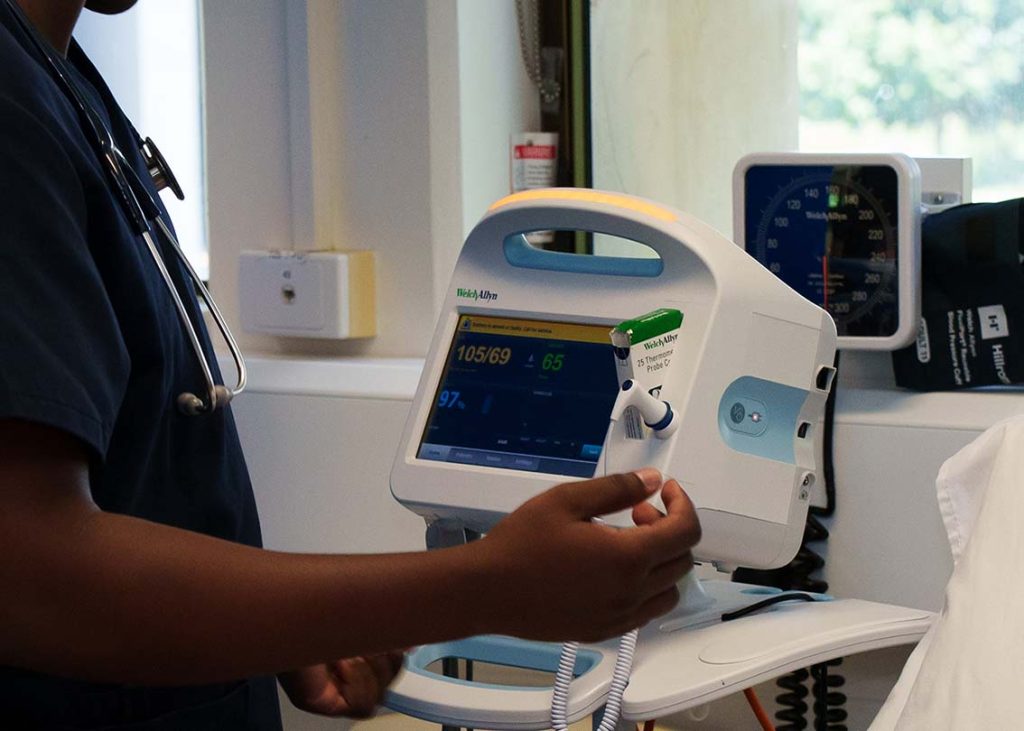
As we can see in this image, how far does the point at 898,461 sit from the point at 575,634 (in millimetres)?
894

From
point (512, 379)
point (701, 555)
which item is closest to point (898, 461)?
point (701, 555)

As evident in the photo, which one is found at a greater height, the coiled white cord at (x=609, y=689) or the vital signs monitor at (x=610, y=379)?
the vital signs monitor at (x=610, y=379)

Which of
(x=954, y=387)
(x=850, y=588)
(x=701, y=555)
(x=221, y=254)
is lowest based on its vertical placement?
(x=850, y=588)

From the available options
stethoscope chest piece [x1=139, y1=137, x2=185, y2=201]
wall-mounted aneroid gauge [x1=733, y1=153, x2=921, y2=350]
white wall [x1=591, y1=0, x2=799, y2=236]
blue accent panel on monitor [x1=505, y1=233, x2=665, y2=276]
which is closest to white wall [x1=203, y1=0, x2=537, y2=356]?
white wall [x1=591, y1=0, x2=799, y2=236]

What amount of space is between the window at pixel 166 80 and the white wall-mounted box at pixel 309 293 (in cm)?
47

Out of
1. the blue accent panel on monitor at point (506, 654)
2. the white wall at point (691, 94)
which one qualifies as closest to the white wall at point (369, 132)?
the white wall at point (691, 94)

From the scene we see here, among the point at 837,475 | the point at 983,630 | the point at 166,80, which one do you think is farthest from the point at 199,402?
the point at 166,80

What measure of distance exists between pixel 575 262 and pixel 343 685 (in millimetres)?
463

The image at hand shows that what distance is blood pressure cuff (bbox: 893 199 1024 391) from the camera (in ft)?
4.76

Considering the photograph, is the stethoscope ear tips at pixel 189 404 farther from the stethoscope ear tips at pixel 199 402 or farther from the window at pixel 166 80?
the window at pixel 166 80

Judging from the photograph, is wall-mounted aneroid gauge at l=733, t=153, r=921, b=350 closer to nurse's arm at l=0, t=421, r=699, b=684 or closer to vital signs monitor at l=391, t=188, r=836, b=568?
vital signs monitor at l=391, t=188, r=836, b=568

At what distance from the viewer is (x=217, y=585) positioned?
0.64 meters

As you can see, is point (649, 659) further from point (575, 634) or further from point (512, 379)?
point (575, 634)

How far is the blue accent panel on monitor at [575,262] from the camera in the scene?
119 cm
